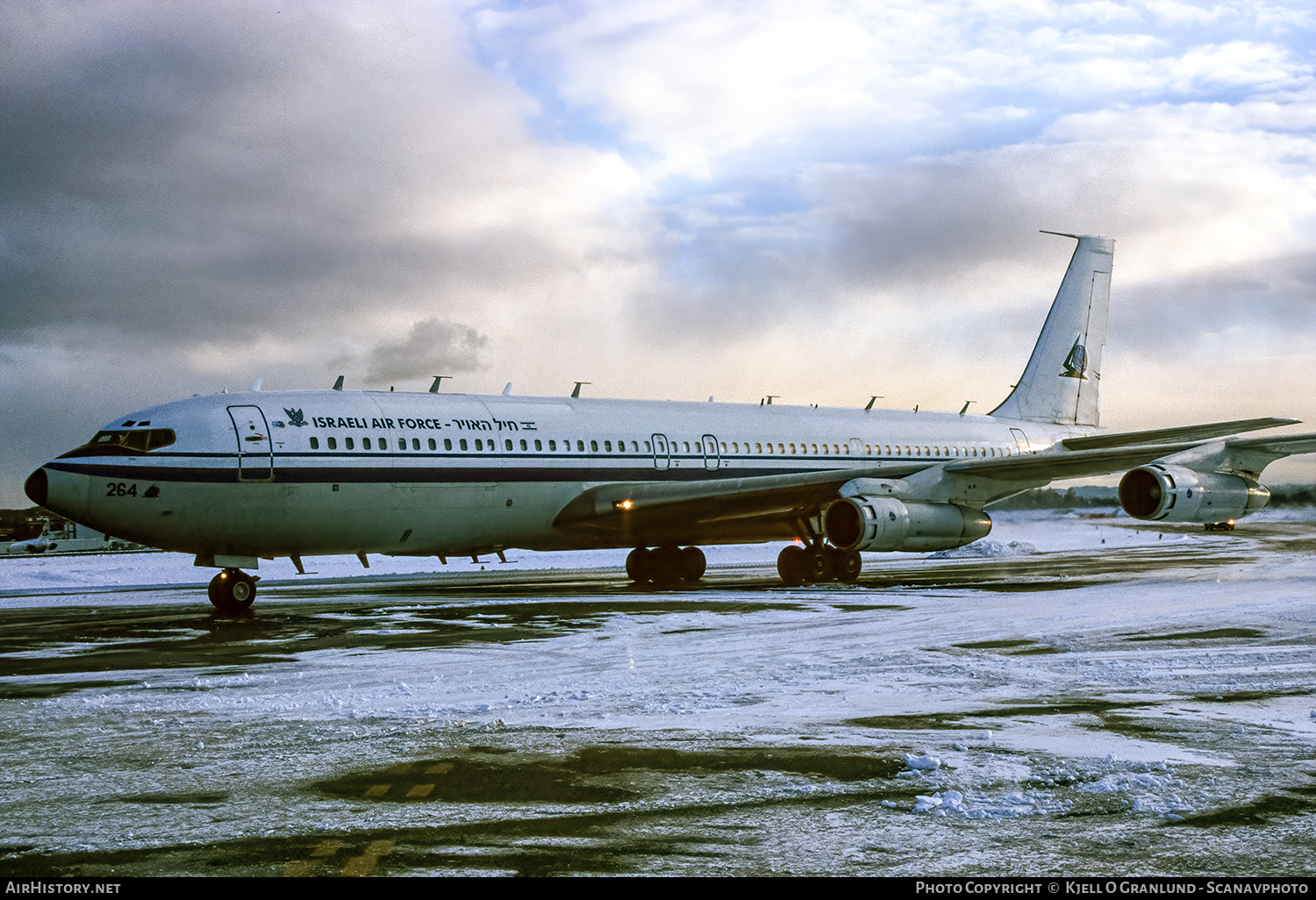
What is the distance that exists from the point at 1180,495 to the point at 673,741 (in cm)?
1766

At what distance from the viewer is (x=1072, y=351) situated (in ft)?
119

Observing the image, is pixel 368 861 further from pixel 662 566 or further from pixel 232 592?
pixel 662 566

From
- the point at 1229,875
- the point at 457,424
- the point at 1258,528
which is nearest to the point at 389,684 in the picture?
the point at 1229,875

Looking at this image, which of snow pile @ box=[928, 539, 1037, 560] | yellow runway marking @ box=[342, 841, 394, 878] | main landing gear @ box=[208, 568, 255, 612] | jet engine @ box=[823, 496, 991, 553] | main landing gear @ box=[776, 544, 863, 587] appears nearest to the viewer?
yellow runway marking @ box=[342, 841, 394, 878]

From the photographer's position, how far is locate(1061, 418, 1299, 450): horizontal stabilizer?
25.6 meters

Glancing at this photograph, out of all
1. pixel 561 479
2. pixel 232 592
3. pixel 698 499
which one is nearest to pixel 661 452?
pixel 698 499

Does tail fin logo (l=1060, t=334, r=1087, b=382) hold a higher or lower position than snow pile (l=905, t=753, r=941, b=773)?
higher

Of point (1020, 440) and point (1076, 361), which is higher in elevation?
point (1076, 361)

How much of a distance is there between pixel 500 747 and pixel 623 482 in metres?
17.0

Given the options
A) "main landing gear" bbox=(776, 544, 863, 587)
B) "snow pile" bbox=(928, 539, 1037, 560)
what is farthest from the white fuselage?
"snow pile" bbox=(928, 539, 1037, 560)

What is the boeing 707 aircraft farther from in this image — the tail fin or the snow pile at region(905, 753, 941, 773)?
the snow pile at region(905, 753, 941, 773)

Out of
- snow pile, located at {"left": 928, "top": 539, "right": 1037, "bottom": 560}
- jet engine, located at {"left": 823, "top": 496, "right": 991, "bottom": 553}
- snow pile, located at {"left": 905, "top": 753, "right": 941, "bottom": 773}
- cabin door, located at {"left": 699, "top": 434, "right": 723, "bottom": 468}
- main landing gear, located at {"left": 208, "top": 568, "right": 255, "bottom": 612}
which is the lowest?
snow pile, located at {"left": 928, "top": 539, "right": 1037, "bottom": 560}

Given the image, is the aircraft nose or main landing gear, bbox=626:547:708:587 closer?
the aircraft nose

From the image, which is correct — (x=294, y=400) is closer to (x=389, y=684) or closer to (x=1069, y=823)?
(x=389, y=684)
